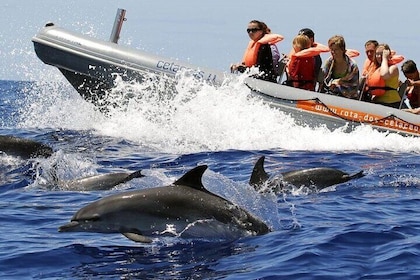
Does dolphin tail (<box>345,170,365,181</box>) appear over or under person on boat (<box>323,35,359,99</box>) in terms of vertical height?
under

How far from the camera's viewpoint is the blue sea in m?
6.52

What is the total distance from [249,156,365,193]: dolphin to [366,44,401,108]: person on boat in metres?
5.15

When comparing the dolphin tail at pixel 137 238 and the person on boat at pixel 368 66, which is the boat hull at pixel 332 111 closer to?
the person on boat at pixel 368 66

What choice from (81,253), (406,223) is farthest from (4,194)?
(406,223)

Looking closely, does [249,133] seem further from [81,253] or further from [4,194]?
[81,253]

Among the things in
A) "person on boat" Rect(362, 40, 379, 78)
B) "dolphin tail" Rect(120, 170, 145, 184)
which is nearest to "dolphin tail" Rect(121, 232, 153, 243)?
"dolphin tail" Rect(120, 170, 145, 184)

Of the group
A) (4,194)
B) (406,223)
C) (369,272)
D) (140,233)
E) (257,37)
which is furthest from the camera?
(257,37)

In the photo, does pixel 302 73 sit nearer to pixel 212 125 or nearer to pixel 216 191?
pixel 212 125

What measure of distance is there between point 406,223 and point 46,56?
33.4ft

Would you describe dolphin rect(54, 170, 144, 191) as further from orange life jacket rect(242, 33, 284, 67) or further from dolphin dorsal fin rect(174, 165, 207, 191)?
orange life jacket rect(242, 33, 284, 67)

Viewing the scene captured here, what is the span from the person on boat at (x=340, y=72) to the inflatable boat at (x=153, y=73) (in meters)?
0.38

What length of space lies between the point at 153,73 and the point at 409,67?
473 cm

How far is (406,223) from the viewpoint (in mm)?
8172

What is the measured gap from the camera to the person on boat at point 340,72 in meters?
15.3
